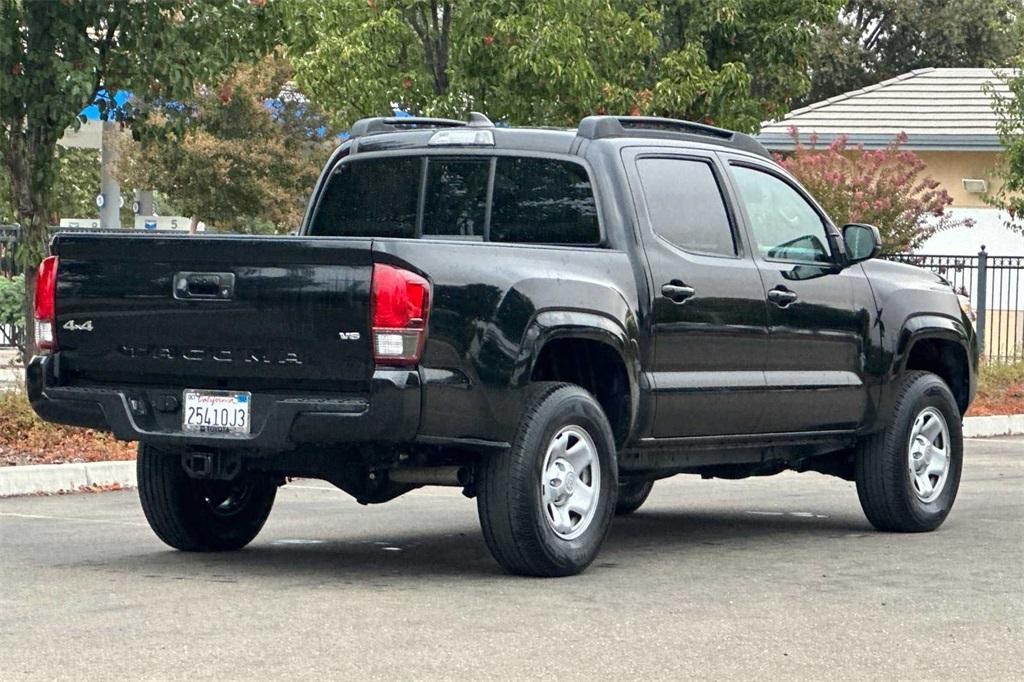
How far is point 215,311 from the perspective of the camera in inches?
329

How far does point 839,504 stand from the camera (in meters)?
12.3

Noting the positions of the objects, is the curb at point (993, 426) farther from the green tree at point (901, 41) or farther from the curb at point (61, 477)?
the green tree at point (901, 41)

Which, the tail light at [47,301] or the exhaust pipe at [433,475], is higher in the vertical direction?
the tail light at [47,301]

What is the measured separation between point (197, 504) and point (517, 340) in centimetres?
202

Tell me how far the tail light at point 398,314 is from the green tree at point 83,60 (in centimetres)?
694

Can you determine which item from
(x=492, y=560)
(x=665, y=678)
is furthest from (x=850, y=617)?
(x=492, y=560)

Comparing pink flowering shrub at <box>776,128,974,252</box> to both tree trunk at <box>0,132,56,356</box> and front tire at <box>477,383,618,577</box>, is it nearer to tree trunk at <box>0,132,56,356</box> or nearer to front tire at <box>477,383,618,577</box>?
tree trunk at <box>0,132,56,356</box>

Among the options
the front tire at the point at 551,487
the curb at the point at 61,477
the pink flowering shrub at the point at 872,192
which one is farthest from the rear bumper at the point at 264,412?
the pink flowering shrub at the point at 872,192

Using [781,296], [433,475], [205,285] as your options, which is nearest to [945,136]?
[781,296]

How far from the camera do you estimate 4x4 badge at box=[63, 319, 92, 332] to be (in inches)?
344

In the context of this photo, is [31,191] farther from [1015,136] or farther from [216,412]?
[1015,136]

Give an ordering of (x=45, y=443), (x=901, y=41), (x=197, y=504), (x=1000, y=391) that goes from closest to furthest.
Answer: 1. (x=197, y=504)
2. (x=45, y=443)
3. (x=1000, y=391)
4. (x=901, y=41)

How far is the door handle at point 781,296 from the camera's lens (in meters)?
9.86

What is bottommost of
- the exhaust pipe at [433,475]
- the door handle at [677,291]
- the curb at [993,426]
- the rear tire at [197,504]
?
the curb at [993,426]
